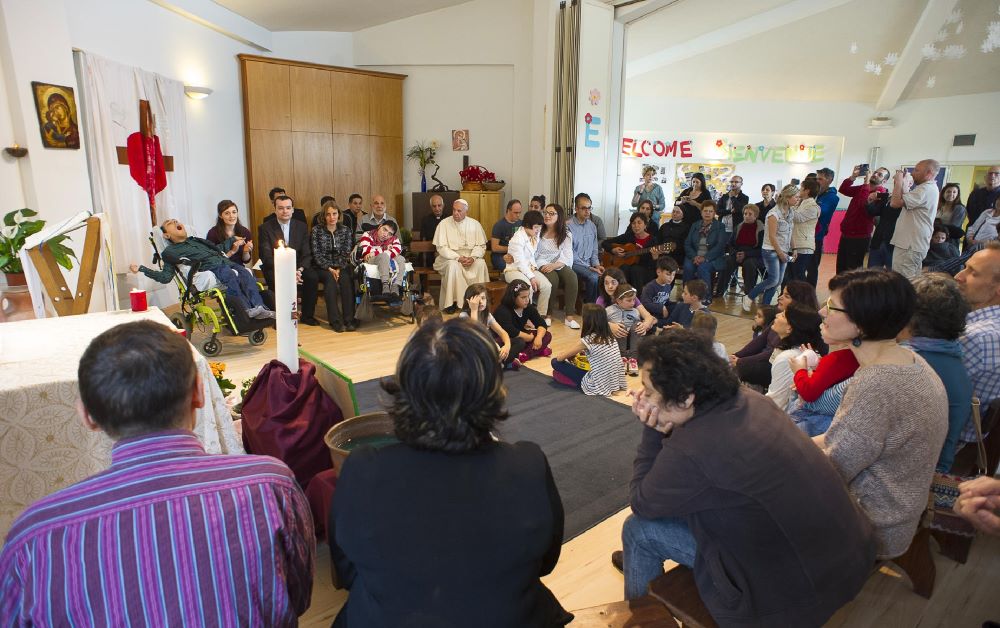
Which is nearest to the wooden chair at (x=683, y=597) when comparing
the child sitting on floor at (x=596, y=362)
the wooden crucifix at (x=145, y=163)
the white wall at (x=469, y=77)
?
the child sitting on floor at (x=596, y=362)

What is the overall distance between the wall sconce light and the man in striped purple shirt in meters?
6.10

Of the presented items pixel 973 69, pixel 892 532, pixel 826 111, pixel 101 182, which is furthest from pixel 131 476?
pixel 826 111

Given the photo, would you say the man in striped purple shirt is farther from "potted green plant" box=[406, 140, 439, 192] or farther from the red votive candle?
"potted green plant" box=[406, 140, 439, 192]

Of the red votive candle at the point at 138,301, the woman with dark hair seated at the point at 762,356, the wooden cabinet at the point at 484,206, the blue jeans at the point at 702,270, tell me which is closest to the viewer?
the red votive candle at the point at 138,301

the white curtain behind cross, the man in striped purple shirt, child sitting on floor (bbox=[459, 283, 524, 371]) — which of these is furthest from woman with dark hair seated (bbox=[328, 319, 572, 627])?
the white curtain behind cross

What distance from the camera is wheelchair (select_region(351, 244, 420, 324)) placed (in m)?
5.60

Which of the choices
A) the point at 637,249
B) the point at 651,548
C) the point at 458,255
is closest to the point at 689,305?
the point at 637,249

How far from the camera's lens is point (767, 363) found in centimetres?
Answer: 359

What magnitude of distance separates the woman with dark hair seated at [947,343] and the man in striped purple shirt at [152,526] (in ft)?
6.92

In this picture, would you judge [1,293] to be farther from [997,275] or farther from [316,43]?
[316,43]

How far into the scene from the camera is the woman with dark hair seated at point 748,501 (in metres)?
1.34

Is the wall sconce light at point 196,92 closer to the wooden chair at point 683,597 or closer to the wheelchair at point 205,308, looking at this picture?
the wheelchair at point 205,308

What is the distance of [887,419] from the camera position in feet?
5.40

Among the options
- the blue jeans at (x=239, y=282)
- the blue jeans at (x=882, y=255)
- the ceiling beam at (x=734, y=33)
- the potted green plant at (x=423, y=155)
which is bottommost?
the blue jeans at (x=239, y=282)
